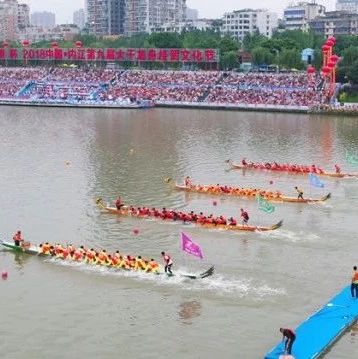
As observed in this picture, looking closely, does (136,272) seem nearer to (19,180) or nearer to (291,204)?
(291,204)

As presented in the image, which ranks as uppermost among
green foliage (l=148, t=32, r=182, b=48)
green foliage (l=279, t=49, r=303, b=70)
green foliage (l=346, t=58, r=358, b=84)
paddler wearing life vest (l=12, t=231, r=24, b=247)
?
green foliage (l=148, t=32, r=182, b=48)

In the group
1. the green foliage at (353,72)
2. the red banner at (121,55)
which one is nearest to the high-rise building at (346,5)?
the red banner at (121,55)

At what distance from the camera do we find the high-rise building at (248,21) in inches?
5202

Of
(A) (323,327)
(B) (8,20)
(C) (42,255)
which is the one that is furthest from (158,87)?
(B) (8,20)

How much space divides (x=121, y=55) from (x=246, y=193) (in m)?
48.0

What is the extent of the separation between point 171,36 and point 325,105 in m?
30.1

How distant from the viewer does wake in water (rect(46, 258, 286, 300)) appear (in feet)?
51.6

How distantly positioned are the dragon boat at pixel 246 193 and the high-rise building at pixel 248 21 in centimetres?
10773

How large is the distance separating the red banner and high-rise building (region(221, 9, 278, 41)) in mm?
63046

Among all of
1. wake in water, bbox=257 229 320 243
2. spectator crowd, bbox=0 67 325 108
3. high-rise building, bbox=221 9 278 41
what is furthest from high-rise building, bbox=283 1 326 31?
wake in water, bbox=257 229 320 243

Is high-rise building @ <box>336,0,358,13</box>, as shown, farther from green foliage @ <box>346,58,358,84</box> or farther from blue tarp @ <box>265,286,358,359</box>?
blue tarp @ <box>265,286,358,359</box>

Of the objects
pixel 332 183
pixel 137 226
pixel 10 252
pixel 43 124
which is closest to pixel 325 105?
pixel 43 124

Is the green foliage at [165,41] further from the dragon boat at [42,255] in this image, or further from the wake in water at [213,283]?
the wake in water at [213,283]

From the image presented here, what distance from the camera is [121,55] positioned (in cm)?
7125
